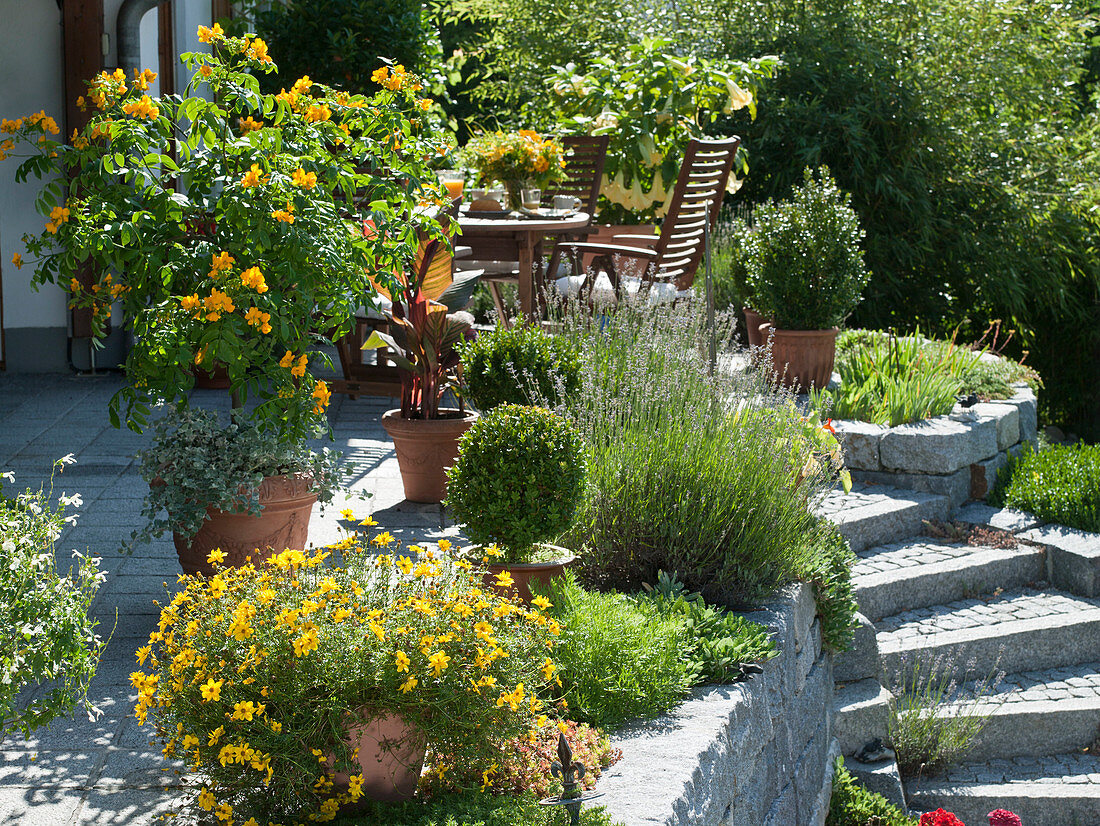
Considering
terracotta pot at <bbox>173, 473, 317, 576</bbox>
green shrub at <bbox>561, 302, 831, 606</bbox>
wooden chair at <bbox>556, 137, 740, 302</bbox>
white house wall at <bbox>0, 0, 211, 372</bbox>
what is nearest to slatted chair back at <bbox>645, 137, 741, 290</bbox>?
wooden chair at <bbox>556, 137, 740, 302</bbox>

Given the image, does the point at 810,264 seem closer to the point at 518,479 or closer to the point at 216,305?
the point at 518,479

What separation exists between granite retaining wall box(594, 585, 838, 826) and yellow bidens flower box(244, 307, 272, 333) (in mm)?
1521

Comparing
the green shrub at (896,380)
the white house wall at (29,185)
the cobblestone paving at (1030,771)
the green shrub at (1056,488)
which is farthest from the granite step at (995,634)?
the white house wall at (29,185)

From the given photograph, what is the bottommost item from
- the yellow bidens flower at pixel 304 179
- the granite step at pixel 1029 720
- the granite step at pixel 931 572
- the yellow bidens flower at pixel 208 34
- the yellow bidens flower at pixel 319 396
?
the granite step at pixel 1029 720

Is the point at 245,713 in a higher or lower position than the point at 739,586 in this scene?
higher

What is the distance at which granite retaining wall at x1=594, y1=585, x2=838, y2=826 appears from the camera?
97.6 inches

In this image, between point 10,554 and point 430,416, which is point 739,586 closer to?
point 430,416

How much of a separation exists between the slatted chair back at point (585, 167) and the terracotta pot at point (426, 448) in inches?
142

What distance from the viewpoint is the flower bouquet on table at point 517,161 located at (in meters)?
6.46

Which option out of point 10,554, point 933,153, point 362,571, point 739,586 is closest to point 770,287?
point 739,586

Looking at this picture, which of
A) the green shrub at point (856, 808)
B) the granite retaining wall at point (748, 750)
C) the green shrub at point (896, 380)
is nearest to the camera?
the granite retaining wall at point (748, 750)

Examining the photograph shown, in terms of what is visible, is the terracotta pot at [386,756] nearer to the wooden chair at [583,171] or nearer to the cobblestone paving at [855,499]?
the cobblestone paving at [855,499]

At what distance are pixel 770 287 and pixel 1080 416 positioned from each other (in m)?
6.18

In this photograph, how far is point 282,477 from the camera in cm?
352
